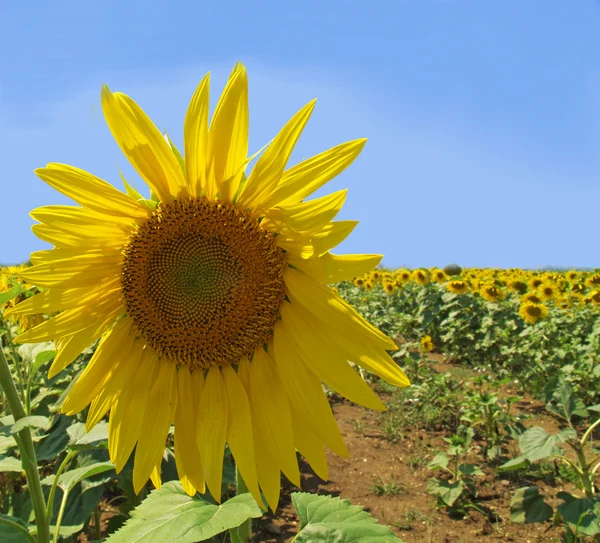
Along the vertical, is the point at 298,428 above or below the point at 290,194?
below

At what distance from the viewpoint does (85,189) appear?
1561 millimetres

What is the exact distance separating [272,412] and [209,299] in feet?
1.20

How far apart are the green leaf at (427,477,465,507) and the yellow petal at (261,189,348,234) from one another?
3.04 meters

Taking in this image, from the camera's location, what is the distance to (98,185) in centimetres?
156

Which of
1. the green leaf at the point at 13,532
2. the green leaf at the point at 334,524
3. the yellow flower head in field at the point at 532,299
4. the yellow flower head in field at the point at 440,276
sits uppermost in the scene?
the yellow flower head in field at the point at 440,276

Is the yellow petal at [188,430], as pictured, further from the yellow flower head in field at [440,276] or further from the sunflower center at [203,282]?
the yellow flower head in field at [440,276]

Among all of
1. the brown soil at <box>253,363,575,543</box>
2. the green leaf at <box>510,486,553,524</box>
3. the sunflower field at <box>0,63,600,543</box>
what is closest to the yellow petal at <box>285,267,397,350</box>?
the sunflower field at <box>0,63,600,543</box>

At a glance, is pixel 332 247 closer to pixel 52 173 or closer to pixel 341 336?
pixel 341 336

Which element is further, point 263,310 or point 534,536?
point 534,536

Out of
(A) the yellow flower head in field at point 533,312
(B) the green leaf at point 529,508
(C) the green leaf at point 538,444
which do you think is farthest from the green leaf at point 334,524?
(A) the yellow flower head in field at point 533,312

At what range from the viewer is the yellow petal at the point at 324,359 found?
145 cm

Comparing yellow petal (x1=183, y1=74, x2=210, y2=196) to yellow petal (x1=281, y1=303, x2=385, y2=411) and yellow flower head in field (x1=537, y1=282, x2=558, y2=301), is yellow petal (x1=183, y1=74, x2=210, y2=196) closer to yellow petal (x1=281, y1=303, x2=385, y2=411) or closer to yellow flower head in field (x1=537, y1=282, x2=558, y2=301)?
yellow petal (x1=281, y1=303, x2=385, y2=411)

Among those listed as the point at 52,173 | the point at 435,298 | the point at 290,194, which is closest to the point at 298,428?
the point at 290,194

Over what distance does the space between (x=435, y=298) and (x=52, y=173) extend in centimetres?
1002
